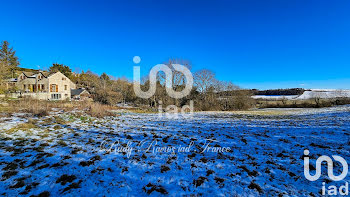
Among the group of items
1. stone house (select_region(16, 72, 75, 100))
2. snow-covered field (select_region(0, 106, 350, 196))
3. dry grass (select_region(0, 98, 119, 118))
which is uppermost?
stone house (select_region(16, 72, 75, 100))

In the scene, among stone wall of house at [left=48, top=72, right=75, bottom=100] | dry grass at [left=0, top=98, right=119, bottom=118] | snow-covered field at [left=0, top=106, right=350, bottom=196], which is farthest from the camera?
stone wall of house at [left=48, top=72, right=75, bottom=100]

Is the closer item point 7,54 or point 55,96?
point 55,96

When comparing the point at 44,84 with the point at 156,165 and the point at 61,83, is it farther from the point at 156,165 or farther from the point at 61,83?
the point at 156,165

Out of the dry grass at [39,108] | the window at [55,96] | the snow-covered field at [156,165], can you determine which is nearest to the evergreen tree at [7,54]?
the window at [55,96]

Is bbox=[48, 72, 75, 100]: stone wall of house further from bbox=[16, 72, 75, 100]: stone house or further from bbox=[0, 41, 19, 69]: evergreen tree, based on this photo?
bbox=[0, 41, 19, 69]: evergreen tree

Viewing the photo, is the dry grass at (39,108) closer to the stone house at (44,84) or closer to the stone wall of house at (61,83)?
the stone house at (44,84)

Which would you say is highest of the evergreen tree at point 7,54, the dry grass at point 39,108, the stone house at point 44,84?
the evergreen tree at point 7,54

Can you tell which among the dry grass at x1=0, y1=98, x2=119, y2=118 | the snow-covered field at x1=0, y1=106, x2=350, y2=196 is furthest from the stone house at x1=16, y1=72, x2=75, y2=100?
the snow-covered field at x1=0, y1=106, x2=350, y2=196

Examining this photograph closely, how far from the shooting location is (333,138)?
5801 mm

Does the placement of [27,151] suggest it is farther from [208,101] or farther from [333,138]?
[208,101]

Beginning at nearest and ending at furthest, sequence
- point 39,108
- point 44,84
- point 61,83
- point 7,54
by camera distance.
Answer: point 39,108
point 44,84
point 61,83
point 7,54

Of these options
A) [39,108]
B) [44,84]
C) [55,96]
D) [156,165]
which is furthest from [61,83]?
[156,165]

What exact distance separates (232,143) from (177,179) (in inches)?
130

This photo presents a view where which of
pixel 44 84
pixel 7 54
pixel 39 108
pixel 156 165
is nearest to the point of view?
pixel 156 165
